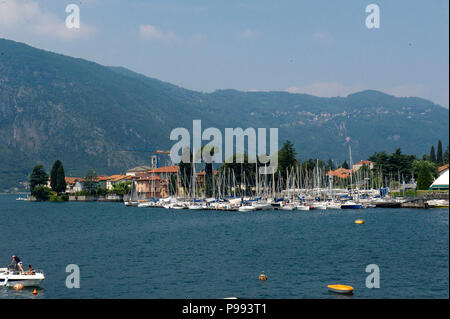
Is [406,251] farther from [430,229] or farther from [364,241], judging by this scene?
[430,229]

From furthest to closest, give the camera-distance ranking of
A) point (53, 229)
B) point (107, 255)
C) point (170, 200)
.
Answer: point (170, 200), point (53, 229), point (107, 255)

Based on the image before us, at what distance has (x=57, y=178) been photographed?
581 ft

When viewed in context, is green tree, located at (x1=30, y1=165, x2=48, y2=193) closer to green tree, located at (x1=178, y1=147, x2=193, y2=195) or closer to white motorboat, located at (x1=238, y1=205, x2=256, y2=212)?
green tree, located at (x1=178, y1=147, x2=193, y2=195)

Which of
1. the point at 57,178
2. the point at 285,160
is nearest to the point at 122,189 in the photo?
the point at 57,178

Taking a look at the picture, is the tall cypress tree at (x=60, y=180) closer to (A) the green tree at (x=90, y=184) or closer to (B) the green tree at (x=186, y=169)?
(A) the green tree at (x=90, y=184)

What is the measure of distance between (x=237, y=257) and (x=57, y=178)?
475 feet

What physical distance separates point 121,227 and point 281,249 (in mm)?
32588

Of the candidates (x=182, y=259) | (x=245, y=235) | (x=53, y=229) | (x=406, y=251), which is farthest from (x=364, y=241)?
(x=53, y=229)

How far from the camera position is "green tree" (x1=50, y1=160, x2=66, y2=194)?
577ft

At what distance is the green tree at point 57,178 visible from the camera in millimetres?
175750

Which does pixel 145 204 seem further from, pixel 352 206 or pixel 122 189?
pixel 352 206
